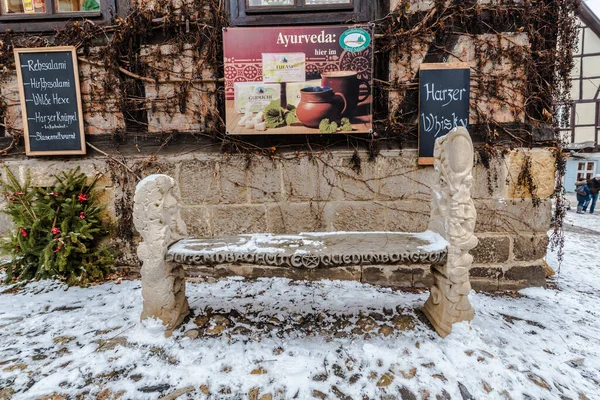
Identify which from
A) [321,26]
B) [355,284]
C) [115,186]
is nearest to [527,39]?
[321,26]

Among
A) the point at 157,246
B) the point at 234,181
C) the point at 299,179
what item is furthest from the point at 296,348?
the point at 234,181

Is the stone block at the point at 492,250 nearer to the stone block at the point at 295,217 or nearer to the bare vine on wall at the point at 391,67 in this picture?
the bare vine on wall at the point at 391,67

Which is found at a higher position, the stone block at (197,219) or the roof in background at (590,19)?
the roof in background at (590,19)

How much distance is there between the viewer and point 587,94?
10.3m

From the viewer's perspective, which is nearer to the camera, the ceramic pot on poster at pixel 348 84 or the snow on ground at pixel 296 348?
the snow on ground at pixel 296 348

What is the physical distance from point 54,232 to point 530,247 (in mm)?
4156

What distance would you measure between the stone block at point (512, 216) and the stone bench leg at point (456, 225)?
107cm

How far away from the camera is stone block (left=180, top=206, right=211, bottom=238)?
2.79 m

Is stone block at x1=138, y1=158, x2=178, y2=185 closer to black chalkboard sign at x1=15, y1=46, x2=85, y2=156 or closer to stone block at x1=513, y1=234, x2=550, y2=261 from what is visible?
black chalkboard sign at x1=15, y1=46, x2=85, y2=156

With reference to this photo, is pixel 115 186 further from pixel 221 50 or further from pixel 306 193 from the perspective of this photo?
pixel 306 193

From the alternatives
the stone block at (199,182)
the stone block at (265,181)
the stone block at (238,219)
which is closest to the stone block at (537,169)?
the stone block at (265,181)

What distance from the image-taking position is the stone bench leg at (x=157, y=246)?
1805 mm

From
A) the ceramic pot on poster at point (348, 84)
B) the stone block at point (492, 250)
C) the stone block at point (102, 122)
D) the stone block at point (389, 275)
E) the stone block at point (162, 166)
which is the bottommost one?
the stone block at point (389, 275)

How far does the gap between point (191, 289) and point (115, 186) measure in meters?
1.24
